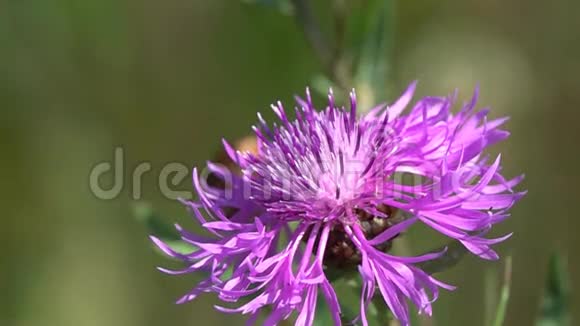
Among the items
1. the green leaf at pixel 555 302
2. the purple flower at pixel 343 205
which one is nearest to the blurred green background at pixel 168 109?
the green leaf at pixel 555 302

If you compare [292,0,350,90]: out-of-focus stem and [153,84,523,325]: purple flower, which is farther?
[292,0,350,90]: out-of-focus stem

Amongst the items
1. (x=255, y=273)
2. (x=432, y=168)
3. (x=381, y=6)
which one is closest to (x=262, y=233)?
(x=255, y=273)

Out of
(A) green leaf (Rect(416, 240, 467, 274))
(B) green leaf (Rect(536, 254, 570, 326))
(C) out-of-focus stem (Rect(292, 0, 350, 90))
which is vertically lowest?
(B) green leaf (Rect(536, 254, 570, 326))

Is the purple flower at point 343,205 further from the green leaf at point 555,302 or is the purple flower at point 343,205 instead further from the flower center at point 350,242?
the green leaf at point 555,302

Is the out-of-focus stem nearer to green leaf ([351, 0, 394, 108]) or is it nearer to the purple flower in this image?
green leaf ([351, 0, 394, 108])

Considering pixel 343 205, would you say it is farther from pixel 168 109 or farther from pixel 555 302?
pixel 168 109

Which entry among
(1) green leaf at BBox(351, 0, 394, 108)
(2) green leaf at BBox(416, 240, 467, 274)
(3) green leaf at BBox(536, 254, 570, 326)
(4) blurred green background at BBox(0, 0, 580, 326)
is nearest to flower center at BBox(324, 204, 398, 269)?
(2) green leaf at BBox(416, 240, 467, 274)
